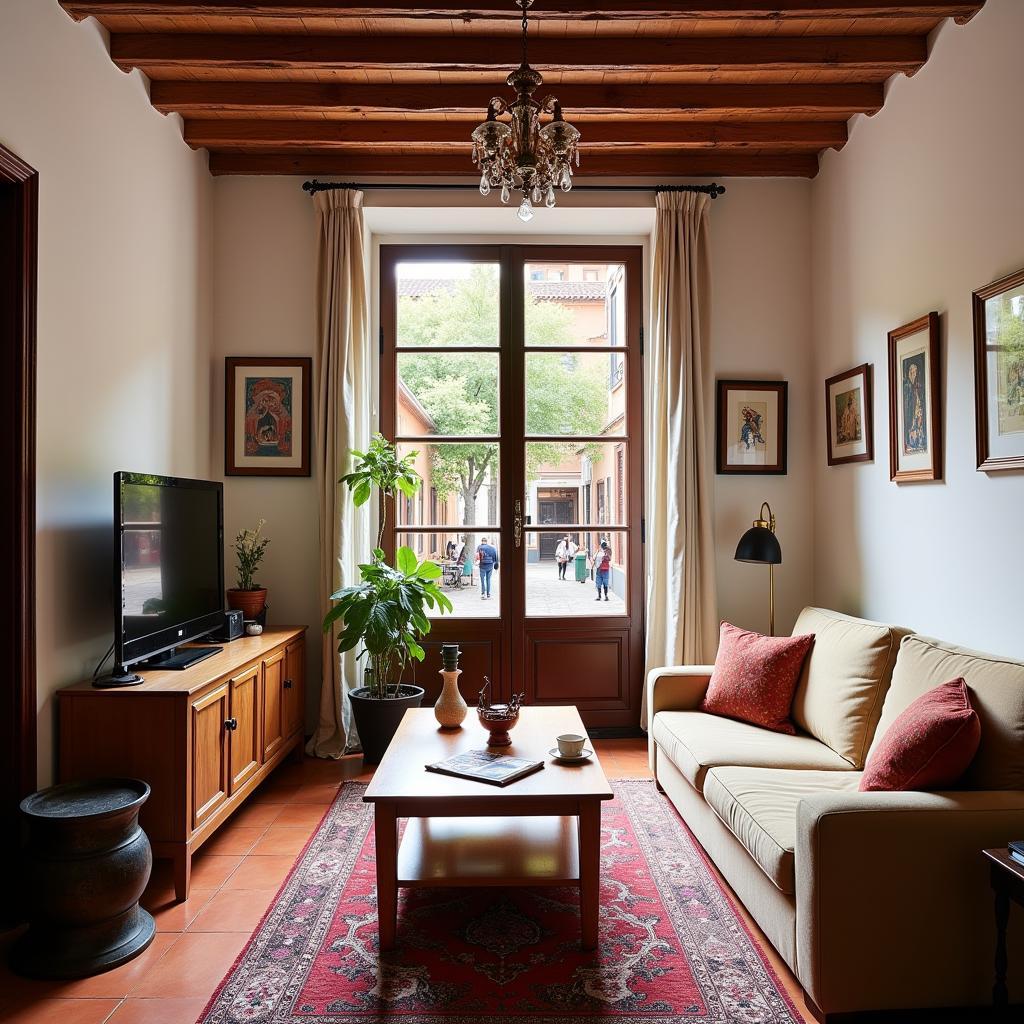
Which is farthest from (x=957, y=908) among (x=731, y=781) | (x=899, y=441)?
(x=899, y=441)

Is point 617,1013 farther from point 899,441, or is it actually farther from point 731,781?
point 899,441

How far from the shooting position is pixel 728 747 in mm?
2994

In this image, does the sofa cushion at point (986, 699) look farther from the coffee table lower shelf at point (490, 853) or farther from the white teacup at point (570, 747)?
the coffee table lower shelf at point (490, 853)

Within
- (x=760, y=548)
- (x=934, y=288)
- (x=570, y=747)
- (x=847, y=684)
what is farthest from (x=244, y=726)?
(x=934, y=288)

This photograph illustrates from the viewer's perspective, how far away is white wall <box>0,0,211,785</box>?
2.76 meters

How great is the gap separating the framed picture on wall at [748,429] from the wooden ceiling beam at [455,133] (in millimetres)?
1265

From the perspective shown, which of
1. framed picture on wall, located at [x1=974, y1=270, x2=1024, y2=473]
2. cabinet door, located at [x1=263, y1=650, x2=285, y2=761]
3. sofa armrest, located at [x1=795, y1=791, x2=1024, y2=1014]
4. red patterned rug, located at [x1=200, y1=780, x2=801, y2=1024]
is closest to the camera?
sofa armrest, located at [x1=795, y1=791, x2=1024, y2=1014]

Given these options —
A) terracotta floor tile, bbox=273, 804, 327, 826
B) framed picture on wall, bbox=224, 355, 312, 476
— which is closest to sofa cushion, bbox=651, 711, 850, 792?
terracotta floor tile, bbox=273, 804, 327, 826

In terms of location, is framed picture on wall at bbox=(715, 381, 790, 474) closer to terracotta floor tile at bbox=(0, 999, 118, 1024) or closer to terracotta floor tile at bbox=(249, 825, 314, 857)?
terracotta floor tile at bbox=(249, 825, 314, 857)

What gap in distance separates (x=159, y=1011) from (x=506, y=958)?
93 centimetres

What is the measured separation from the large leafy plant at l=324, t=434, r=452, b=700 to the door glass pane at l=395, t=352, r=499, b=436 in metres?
0.37

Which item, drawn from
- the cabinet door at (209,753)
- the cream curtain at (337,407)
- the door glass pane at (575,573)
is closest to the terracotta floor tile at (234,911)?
the cabinet door at (209,753)

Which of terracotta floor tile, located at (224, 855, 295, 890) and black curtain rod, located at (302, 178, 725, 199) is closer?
terracotta floor tile, located at (224, 855, 295, 890)

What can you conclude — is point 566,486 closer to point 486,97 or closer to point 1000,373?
point 486,97
